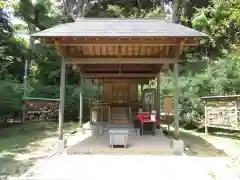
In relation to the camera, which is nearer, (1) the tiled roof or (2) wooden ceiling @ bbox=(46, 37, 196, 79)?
(1) the tiled roof

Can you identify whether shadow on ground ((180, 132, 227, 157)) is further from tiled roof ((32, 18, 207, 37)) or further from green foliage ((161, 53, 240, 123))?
green foliage ((161, 53, 240, 123))

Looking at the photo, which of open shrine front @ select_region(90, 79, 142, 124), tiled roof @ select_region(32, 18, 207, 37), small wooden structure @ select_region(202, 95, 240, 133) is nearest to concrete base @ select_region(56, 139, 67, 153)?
tiled roof @ select_region(32, 18, 207, 37)

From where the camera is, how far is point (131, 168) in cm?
573

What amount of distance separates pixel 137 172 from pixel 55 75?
49.2 ft

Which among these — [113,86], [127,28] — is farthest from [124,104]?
[127,28]

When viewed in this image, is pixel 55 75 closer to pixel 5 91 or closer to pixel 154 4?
pixel 5 91

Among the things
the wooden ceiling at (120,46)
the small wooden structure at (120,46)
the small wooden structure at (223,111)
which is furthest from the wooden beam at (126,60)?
the small wooden structure at (223,111)

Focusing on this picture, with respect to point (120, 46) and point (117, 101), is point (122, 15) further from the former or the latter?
point (120, 46)

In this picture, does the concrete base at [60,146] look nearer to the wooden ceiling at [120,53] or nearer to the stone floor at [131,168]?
the stone floor at [131,168]

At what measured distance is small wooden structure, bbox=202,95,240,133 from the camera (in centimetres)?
1016

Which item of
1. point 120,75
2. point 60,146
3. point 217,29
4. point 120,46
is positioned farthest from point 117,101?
point 217,29

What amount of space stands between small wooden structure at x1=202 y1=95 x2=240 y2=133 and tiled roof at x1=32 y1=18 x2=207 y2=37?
13.2 ft

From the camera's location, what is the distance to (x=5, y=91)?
12852 millimetres

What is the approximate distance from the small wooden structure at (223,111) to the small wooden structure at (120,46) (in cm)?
266
